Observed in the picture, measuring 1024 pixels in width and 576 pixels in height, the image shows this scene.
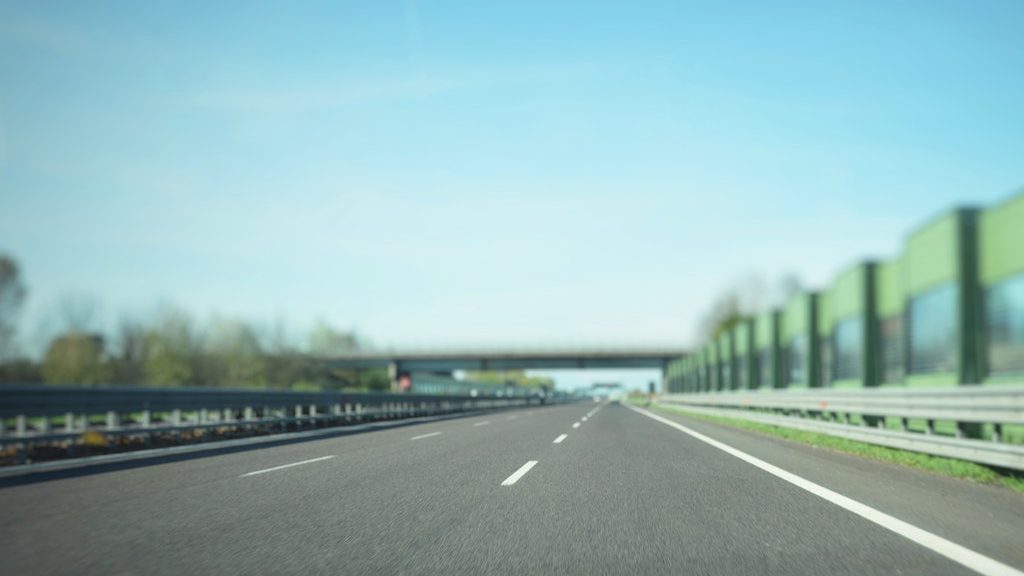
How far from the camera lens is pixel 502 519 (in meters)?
6.16

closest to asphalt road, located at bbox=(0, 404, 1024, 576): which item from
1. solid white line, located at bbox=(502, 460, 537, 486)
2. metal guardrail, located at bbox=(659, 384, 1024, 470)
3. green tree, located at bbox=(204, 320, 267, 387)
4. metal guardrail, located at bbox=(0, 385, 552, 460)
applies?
solid white line, located at bbox=(502, 460, 537, 486)

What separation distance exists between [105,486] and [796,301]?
76.3 ft

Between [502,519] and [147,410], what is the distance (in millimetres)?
11793

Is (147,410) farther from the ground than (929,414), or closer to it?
closer to it

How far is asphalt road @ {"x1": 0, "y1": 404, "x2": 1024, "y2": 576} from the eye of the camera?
4.73 meters

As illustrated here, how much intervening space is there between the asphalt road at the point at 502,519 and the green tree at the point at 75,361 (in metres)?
53.5

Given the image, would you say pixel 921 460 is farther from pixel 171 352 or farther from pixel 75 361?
pixel 171 352

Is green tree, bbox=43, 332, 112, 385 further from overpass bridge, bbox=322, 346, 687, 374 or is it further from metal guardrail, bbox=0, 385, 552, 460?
metal guardrail, bbox=0, 385, 552, 460

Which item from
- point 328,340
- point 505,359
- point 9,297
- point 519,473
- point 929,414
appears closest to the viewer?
point 519,473

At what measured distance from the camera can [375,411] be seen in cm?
2839

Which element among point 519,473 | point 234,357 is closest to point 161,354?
point 234,357

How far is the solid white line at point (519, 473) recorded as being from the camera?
8.43 metres

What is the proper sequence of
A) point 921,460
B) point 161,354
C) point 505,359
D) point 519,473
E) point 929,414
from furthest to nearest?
point 505,359 < point 161,354 < point 921,460 < point 929,414 < point 519,473

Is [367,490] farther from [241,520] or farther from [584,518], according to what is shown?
[584,518]
